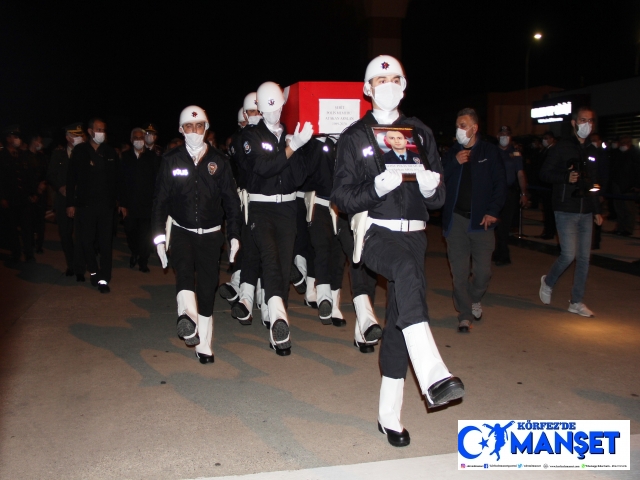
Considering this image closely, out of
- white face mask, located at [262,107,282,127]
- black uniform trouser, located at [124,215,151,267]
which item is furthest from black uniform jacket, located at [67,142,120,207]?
white face mask, located at [262,107,282,127]

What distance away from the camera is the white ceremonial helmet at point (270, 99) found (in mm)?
5844

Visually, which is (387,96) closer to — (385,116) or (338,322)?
(385,116)

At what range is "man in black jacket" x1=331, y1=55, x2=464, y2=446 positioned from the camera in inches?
150

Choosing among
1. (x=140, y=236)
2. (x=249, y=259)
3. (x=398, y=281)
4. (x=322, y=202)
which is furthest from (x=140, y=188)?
(x=398, y=281)

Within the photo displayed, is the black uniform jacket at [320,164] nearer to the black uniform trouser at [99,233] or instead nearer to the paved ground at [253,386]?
the paved ground at [253,386]

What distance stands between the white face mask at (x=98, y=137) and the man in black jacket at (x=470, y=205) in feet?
16.0

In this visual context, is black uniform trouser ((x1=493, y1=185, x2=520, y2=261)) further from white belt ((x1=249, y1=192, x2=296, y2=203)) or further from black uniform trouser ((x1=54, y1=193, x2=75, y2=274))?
black uniform trouser ((x1=54, y1=193, x2=75, y2=274))

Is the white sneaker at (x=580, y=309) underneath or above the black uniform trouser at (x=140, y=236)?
underneath

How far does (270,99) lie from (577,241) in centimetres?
372

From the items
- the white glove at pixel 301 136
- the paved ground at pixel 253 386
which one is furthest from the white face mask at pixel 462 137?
the paved ground at pixel 253 386

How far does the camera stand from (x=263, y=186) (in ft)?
19.8

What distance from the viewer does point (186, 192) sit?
562 centimetres

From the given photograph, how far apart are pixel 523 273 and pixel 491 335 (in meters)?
3.49

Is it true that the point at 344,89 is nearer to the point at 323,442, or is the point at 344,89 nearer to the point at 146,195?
the point at 323,442
